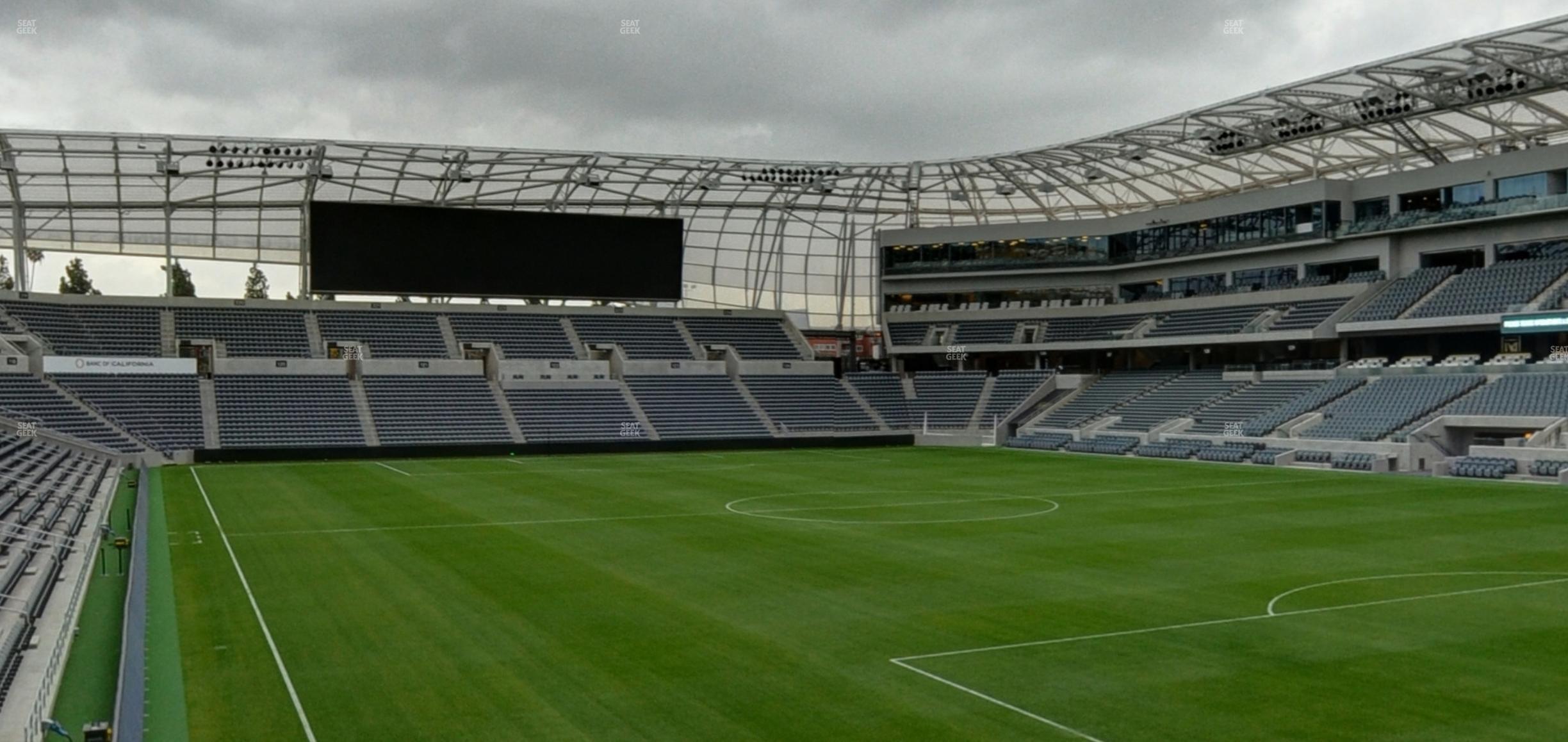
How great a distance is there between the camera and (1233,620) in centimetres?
1762

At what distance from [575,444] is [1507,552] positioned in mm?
40784

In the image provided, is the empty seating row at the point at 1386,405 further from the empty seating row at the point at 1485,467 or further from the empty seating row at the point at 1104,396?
the empty seating row at the point at 1104,396

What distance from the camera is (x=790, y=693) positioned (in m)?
13.9

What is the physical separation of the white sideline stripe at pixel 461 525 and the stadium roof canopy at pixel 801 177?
27.5 meters

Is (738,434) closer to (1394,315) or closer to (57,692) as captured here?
(1394,315)

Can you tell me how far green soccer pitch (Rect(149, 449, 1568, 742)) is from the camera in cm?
1296

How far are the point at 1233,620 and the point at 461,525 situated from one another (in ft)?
60.2

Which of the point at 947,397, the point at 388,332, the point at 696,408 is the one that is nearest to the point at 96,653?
the point at 696,408

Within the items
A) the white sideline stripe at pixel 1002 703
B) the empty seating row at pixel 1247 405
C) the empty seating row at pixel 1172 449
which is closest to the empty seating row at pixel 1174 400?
the empty seating row at pixel 1247 405

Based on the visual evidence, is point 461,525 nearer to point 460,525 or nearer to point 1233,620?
point 460,525

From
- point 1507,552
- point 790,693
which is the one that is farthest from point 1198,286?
point 790,693

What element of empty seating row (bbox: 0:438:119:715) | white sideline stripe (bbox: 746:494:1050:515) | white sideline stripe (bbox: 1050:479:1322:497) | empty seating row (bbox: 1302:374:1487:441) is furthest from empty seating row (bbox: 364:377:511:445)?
empty seating row (bbox: 1302:374:1487:441)

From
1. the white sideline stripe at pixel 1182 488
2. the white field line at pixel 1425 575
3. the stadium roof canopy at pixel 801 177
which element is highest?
the stadium roof canopy at pixel 801 177

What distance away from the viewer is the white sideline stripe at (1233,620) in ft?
52.1
